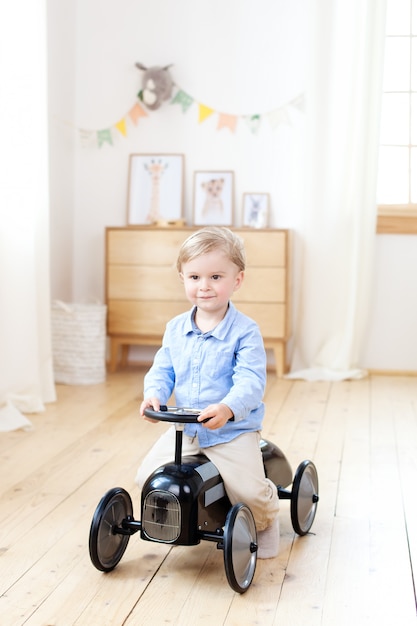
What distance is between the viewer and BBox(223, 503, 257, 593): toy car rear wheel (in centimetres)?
158

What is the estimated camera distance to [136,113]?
4555 mm

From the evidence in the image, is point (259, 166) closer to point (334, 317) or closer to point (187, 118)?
point (187, 118)

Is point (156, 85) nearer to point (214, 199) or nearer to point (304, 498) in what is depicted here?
point (214, 199)

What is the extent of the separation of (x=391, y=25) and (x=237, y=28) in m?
0.83

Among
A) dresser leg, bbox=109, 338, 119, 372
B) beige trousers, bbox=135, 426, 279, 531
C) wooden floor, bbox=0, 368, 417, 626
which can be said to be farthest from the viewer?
dresser leg, bbox=109, 338, 119, 372

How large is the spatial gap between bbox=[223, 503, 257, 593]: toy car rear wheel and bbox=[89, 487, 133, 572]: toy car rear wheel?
0.25 meters

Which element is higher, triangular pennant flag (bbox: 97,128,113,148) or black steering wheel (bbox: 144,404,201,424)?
triangular pennant flag (bbox: 97,128,113,148)

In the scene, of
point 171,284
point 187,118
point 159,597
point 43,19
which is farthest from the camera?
point 187,118

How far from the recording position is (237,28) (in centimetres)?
443

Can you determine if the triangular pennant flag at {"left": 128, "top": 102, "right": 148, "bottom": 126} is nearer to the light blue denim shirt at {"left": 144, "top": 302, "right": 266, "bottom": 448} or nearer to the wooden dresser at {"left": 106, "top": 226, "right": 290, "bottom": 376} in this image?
the wooden dresser at {"left": 106, "top": 226, "right": 290, "bottom": 376}

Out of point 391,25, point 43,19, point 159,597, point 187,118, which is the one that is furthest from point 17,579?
point 391,25

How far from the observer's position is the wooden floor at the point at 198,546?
1565 millimetres

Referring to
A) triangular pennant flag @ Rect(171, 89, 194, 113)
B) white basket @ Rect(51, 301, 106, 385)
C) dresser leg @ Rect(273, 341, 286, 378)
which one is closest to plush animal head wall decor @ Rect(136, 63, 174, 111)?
triangular pennant flag @ Rect(171, 89, 194, 113)

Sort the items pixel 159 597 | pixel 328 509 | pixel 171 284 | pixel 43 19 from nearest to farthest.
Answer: pixel 159 597, pixel 328 509, pixel 43 19, pixel 171 284
